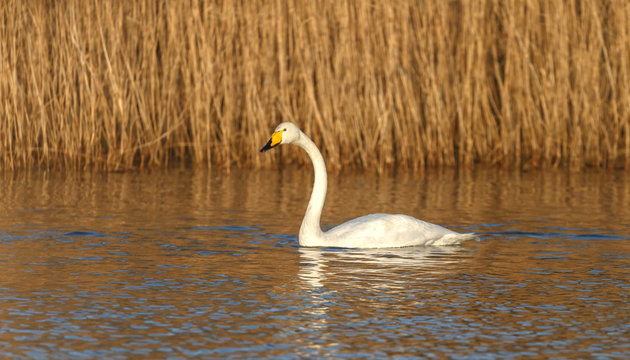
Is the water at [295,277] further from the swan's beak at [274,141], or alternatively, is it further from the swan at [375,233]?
the swan's beak at [274,141]

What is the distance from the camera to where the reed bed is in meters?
16.7

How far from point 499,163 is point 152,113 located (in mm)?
5367

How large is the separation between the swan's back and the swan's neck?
0.16 feet

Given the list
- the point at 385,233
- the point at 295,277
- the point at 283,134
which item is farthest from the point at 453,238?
the point at 295,277

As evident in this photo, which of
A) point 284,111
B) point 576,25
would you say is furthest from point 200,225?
point 576,25

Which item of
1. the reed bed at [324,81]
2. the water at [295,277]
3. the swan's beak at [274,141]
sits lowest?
the water at [295,277]

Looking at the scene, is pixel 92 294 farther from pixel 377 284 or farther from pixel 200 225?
pixel 200 225

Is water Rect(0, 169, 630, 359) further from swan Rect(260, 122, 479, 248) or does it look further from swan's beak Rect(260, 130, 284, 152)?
swan's beak Rect(260, 130, 284, 152)

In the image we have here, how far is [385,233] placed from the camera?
1055 cm

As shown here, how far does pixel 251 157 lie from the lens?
17.5 metres

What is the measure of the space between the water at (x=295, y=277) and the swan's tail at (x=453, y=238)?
110 mm

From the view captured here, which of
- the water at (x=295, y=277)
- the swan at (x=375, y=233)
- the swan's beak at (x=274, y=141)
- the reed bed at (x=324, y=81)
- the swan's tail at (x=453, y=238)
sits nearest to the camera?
the water at (x=295, y=277)

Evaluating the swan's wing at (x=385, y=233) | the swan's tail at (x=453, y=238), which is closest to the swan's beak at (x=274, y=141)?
A: the swan's wing at (x=385, y=233)

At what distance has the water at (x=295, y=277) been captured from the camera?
6762mm
